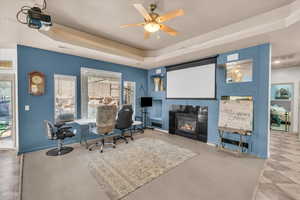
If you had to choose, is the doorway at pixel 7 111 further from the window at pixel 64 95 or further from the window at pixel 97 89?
the window at pixel 97 89

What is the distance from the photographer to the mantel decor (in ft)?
10.9

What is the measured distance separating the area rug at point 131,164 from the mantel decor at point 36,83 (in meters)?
2.20

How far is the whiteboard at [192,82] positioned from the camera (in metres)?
4.09

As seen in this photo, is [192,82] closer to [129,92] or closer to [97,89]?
[129,92]

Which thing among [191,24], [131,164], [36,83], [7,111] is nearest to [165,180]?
[131,164]

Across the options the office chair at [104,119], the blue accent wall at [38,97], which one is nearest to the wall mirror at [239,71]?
the office chair at [104,119]

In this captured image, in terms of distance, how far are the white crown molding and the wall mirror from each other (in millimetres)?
987

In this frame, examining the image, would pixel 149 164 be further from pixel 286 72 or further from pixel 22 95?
pixel 286 72

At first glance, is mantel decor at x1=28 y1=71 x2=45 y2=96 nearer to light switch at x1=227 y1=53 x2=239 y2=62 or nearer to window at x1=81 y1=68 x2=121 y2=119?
window at x1=81 y1=68 x2=121 y2=119

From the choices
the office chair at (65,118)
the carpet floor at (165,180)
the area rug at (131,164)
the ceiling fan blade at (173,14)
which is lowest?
the carpet floor at (165,180)

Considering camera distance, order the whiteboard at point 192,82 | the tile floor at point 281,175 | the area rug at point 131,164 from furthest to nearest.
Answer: the whiteboard at point 192,82, the area rug at point 131,164, the tile floor at point 281,175

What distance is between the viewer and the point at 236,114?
3.42 m

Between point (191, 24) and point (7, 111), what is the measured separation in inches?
225

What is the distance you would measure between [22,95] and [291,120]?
9.38 m
